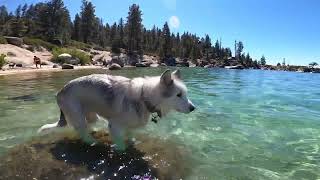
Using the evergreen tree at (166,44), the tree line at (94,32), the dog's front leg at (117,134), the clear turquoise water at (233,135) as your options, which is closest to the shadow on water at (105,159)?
the dog's front leg at (117,134)

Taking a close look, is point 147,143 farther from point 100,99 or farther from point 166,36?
point 166,36

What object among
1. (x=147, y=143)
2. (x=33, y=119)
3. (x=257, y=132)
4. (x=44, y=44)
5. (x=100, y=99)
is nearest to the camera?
(x=100, y=99)

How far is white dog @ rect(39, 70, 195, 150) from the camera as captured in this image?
7.60 metres

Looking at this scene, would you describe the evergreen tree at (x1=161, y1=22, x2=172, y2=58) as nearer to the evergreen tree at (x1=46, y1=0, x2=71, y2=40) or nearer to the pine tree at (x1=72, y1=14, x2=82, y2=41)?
the pine tree at (x1=72, y1=14, x2=82, y2=41)

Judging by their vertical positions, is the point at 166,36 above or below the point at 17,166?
above

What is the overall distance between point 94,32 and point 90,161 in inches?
4995

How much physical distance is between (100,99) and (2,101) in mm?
10524

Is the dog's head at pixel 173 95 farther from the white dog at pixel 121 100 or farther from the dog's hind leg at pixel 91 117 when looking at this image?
the dog's hind leg at pixel 91 117

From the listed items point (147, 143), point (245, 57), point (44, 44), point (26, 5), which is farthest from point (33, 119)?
point (245, 57)

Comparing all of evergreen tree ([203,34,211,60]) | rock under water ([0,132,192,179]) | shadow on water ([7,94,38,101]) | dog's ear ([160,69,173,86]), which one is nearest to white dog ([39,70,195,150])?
dog's ear ([160,69,173,86])

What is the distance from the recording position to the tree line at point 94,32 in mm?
101438

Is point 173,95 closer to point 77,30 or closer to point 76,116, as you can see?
point 76,116

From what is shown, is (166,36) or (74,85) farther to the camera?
(166,36)

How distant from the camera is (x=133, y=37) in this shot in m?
121
